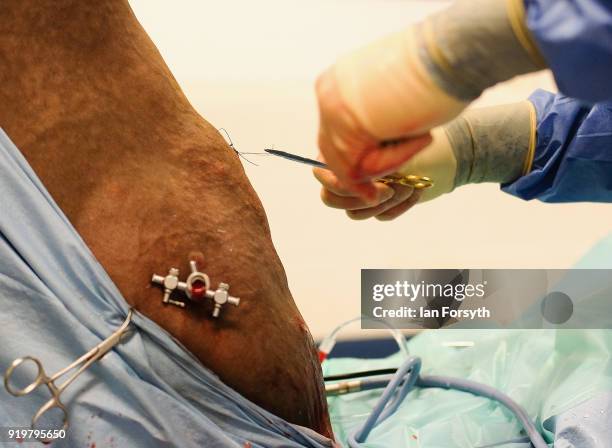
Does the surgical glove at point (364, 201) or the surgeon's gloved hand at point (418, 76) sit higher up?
the surgeon's gloved hand at point (418, 76)

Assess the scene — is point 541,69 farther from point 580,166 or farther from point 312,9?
point 312,9

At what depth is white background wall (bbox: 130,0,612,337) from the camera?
5.32 feet

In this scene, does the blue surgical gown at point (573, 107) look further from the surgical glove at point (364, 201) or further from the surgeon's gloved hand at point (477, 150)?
the surgical glove at point (364, 201)

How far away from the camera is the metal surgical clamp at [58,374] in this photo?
2.12 feet

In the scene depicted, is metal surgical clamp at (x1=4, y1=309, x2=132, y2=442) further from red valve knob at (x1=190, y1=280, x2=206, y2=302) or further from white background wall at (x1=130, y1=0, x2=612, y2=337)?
white background wall at (x1=130, y1=0, x2=612, y2=337)

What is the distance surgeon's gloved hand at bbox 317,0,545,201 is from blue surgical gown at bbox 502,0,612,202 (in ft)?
0.10

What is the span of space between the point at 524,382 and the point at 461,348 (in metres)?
0.18

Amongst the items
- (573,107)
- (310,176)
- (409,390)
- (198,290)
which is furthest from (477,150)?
(310,176)

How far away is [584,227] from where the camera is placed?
181 cm

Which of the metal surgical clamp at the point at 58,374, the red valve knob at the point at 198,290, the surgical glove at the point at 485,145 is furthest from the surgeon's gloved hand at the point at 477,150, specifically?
the metal surgical clamp at the point at 58,374
